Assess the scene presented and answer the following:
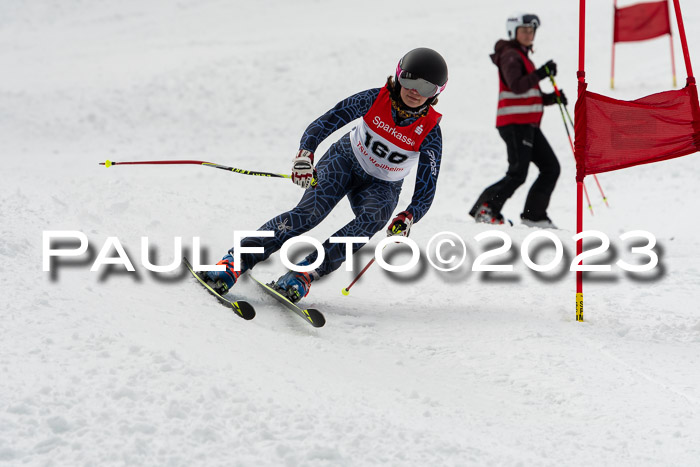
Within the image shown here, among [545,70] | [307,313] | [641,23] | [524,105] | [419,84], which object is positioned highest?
[641,23]

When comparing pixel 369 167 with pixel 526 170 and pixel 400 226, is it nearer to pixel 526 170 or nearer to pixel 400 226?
pixel 400 226

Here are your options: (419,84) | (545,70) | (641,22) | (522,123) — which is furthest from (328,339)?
(641,22)

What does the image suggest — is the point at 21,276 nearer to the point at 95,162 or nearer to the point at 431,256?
the point at 431,256

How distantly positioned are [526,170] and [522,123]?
0.48 meters

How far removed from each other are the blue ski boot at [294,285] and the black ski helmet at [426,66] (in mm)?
1459

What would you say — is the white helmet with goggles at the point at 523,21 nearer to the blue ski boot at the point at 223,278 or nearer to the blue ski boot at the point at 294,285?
the blue ski boot at the point at 294,285

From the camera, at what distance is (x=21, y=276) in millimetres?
3723

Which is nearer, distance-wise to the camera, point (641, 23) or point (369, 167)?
point (369, 167)

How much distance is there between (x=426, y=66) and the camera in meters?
4.16

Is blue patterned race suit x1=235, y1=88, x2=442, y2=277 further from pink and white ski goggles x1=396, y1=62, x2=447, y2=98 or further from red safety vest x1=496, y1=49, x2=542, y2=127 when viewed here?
red safety vest x1=496, y1=49, x2=542, y2=127

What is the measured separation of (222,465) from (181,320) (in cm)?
143
